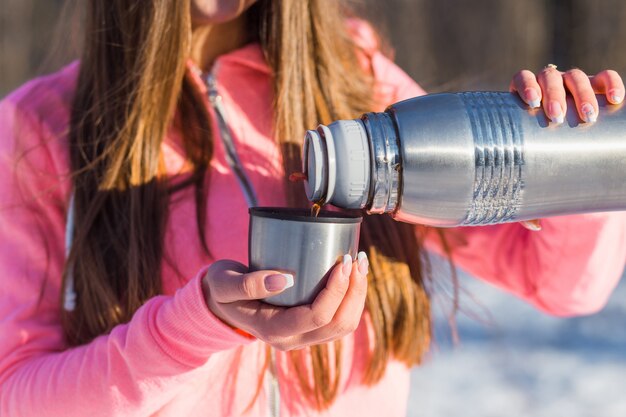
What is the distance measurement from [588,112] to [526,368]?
2.30m

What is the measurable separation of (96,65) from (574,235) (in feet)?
2.63

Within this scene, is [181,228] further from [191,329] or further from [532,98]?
[532,98]

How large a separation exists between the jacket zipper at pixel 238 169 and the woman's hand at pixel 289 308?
29 cm

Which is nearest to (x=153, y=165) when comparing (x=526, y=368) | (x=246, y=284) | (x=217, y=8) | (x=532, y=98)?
(x=217, y=8)

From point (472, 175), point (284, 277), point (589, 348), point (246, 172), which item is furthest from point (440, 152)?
point (589, 348)

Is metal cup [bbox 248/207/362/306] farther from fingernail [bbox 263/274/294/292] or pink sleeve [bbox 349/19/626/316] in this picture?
pink sleeve [bbox 349/19/626/316]

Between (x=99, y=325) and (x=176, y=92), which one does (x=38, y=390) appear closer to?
(x=99, y=325)

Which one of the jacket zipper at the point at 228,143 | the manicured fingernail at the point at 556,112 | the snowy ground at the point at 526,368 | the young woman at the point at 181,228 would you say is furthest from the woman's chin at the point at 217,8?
the snowy ground at the point at 526,368

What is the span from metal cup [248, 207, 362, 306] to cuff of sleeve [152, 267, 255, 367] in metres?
0.12

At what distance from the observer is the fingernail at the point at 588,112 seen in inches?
37.6

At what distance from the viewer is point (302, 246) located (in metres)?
0.88

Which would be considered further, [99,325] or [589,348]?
[589,348]

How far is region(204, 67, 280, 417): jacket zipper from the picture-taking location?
1196 millimetres

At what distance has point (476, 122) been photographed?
3.04 feet
